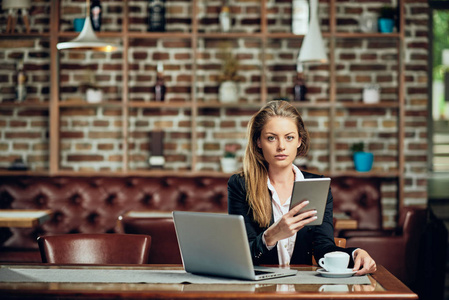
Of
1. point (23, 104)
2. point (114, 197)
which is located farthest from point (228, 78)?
point (23, 104)

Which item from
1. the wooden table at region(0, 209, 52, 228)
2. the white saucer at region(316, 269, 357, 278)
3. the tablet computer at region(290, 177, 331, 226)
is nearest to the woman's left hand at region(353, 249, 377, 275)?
the white saucer at region(316, 269, 357, 278)

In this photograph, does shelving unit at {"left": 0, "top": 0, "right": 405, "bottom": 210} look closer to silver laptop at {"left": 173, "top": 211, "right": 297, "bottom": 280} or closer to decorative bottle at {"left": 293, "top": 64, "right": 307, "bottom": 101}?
decorative bottle at {"left": 293, "top": 64, "right": 307, "bottom": 101}

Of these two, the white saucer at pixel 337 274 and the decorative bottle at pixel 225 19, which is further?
the decorative bottle at pixel 225 19

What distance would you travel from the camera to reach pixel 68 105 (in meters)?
4.60

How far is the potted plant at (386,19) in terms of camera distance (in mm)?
4637

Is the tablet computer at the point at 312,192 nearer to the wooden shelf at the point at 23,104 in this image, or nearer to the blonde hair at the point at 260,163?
the blonde hair at the point at 260,163

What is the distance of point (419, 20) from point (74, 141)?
2.89 meters

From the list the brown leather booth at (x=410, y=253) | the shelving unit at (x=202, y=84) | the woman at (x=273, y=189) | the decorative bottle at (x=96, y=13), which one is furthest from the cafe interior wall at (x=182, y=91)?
the woman at (x=273, y=189)

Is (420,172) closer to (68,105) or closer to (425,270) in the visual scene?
(425,270)

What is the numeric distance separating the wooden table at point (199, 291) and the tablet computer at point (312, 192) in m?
0.29

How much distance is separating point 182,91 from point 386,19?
5.51 feet

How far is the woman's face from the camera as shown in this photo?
7.23ft

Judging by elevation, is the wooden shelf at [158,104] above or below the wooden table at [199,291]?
above

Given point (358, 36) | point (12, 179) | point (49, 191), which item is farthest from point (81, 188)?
point (358, 36)
